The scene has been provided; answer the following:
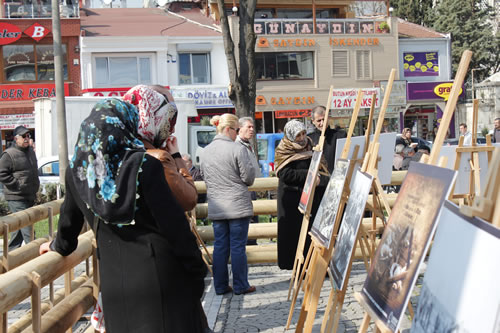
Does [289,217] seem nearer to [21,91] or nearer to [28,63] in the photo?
[21,91]

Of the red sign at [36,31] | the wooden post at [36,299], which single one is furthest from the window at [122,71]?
the wooden post at [36,299]

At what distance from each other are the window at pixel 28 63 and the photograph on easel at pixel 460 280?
29430 mm

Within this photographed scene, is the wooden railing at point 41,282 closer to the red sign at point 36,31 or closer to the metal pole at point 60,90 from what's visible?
the metal pole at point 60,90

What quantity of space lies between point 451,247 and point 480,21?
47.4 meters

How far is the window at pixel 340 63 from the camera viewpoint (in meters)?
34.0

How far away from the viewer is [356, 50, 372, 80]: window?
3428 cm

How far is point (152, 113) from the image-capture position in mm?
3309

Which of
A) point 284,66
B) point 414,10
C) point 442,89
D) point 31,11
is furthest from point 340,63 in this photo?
point 414,10

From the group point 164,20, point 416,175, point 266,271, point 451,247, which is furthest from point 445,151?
point 164,20

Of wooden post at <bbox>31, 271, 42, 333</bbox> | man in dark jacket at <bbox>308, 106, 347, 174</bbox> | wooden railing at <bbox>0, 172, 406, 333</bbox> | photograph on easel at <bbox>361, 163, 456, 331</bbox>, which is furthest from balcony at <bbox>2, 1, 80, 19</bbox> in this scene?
photograph on easel at <bbox>361, 163, 456, 331</bbox>

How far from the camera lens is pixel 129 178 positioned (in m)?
2.70

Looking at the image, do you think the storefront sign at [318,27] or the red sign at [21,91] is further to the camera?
the storefront sign at [318,27]

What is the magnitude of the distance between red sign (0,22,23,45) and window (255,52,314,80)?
11893mm

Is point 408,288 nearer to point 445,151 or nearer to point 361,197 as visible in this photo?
point 361,197
